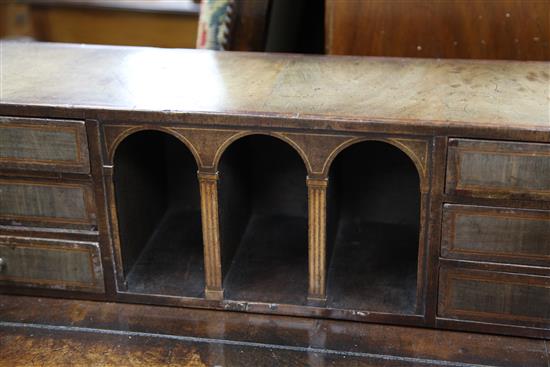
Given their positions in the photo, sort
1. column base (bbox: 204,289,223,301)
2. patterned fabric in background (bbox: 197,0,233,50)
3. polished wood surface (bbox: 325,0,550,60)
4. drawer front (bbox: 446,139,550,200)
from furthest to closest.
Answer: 1. patterned fabric in background (bbox: 197,0,233,50)
2. polished wood surface (bbox: 325,0,550,60)
3. column base (bbox: 204,289,223,301)
4. drawer front (bbox: 446,139,550,200)

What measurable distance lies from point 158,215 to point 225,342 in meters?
0.47

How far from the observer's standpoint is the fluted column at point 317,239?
160 centimetres

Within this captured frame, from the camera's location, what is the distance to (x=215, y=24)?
2.18 m

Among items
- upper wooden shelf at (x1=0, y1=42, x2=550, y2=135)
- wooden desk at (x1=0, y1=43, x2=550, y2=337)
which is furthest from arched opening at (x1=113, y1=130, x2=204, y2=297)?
upper wooden shelf at (x1=0, y1=42, x2=550, y2=135)

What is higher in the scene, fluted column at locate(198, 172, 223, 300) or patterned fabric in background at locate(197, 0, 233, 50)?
patterned fabric in background at locate(197, 0, 233, 50)

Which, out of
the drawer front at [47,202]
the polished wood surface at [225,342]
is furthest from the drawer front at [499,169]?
the drawer front at [47,202]

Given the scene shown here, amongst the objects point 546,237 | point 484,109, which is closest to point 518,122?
point 484,109

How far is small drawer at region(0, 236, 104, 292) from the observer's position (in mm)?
1732

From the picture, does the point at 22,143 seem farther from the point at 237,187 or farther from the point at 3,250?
the point at 237,187

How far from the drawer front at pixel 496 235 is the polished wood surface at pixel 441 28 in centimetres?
59

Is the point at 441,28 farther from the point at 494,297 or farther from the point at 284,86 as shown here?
the point at 494,297

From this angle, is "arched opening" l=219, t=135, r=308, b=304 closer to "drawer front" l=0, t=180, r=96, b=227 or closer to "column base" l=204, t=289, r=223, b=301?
"column base" l=204, t=289, r=223, b=301

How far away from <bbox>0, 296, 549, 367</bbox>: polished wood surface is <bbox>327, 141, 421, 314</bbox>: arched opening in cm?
11

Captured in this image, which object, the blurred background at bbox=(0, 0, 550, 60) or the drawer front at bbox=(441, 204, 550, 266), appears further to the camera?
the blurred background at bbox=(0, 0, 550, 60)
